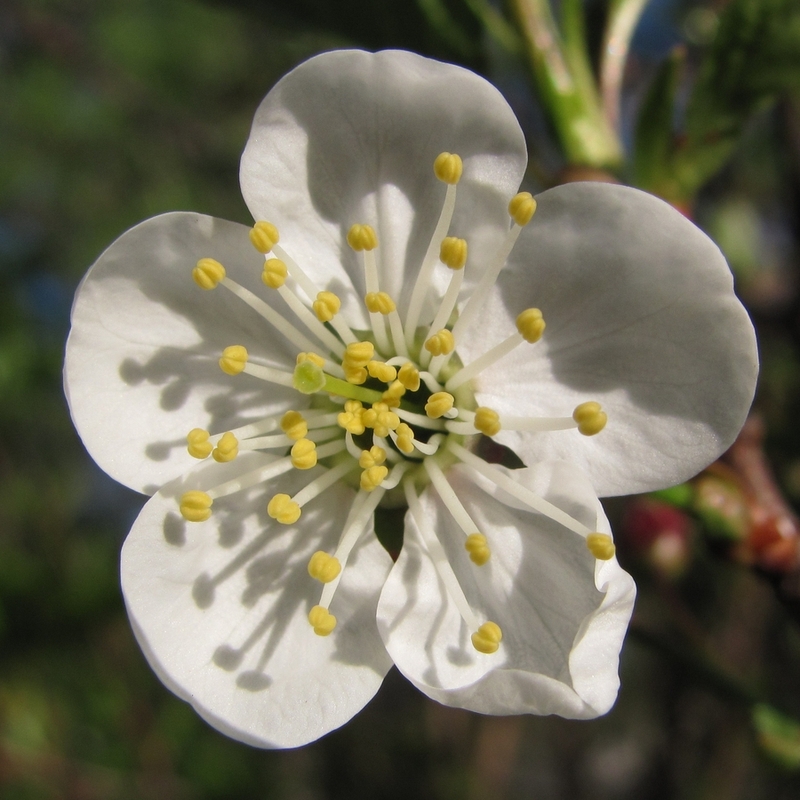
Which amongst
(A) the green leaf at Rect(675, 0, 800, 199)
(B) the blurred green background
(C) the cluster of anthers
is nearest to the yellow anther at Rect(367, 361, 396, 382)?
(C) the cluster of anthers

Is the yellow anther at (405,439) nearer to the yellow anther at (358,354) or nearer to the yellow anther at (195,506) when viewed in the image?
the yellow anther at (358,354)

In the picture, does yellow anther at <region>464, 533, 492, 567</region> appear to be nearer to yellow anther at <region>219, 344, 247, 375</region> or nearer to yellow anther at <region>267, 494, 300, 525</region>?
yellow anther at <region>267, 494, 300, 525</region>

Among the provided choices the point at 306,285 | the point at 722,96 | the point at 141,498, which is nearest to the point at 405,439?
the point at 306,285

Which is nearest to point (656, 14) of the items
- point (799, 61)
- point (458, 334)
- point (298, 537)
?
point (799, 61)

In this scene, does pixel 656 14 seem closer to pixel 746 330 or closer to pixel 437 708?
pixel 746 330

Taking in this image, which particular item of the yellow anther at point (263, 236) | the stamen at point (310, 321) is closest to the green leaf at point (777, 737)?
the stamen at point (310, 321)

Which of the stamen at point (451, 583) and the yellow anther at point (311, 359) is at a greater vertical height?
the yellow anther at point (311, 359)
